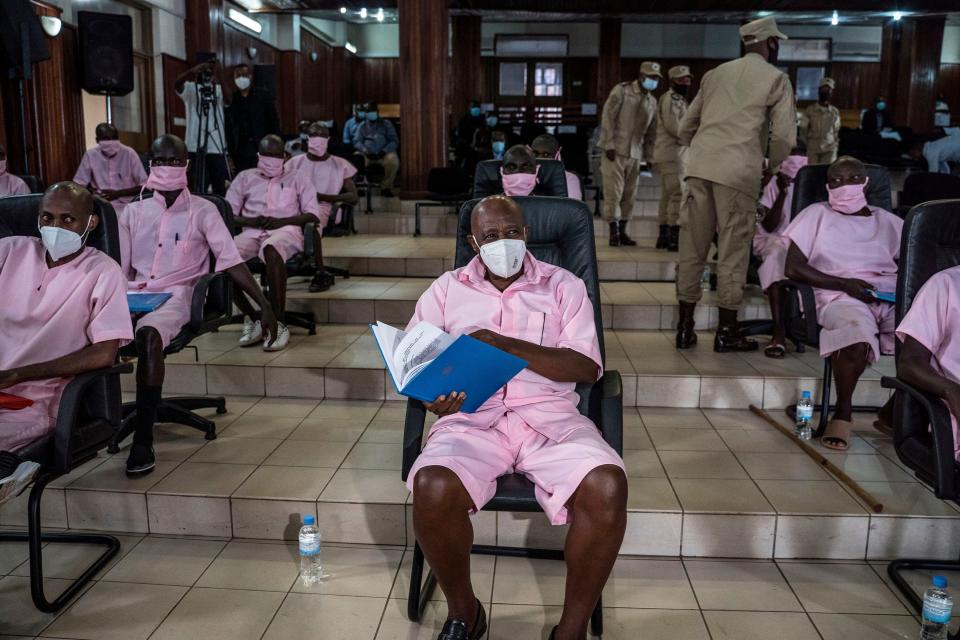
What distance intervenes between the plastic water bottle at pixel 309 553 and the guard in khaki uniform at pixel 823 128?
842 centimetres

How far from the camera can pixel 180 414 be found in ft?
10.8

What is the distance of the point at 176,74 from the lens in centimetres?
1004

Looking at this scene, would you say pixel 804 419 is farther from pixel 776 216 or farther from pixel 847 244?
pixel 776 216

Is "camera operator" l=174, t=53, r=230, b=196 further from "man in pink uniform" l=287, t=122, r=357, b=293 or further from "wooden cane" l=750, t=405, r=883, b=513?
"wooden cane" l=750, t=405, r=883, b=513

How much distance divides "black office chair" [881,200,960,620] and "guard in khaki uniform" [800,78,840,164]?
291 inches

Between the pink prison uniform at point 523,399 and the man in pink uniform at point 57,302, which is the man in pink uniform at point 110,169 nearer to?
the man in pink uniform at point 57,302

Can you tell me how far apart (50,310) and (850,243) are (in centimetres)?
327

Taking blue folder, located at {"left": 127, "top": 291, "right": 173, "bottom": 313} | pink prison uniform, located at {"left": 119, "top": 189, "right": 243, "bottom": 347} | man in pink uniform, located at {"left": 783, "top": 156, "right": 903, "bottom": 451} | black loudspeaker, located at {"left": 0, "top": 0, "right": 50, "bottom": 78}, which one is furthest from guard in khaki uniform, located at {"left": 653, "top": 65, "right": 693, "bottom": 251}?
black loudspeaker, located at {"left": 0, "top": 0, "right": 50, "bottom": 78}

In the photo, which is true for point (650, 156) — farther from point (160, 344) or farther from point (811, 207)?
point (160, 344)

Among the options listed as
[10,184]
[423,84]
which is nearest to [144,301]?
[10,184]

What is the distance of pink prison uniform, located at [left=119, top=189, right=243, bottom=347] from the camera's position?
3.46 meters

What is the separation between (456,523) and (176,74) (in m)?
9.83

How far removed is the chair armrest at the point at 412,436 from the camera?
6.74 ft

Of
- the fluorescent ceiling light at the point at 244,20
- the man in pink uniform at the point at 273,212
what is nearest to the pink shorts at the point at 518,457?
the man in pink uniform at the point at 273,212
